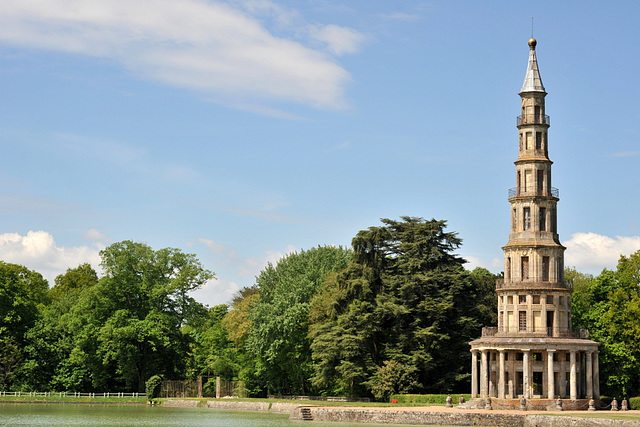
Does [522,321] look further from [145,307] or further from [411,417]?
[145,307]

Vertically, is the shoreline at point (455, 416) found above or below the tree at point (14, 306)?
below

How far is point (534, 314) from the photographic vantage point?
5997 cm

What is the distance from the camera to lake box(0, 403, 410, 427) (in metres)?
50.0

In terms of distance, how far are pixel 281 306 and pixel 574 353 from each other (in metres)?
25.2

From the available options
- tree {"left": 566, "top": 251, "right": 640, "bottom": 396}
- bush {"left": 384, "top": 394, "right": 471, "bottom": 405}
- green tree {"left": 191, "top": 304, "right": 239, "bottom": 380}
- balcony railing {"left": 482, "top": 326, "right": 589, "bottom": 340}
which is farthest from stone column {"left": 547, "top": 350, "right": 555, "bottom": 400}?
green tree {"left": 191, "top": 304, "right": 239, "bottom": 380}

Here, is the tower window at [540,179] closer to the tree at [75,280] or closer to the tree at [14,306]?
the tree at [14,306]

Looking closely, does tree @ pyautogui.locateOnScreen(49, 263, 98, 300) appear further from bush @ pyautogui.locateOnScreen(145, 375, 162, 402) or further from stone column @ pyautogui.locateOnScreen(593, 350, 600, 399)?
stone column @ pyautogui.locateOnScreen(593, 350, 600, 399)

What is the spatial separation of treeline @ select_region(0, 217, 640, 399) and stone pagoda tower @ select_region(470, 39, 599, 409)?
4.75 meters

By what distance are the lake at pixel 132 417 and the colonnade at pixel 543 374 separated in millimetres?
11787

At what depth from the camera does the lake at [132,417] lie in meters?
50.0

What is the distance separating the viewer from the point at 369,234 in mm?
68750

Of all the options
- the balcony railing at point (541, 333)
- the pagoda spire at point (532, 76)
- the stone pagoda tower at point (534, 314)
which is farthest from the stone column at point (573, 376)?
the pagoda spire at point (532, 76)

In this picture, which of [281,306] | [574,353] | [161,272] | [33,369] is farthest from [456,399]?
[33,369]

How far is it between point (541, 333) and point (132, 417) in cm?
2637
